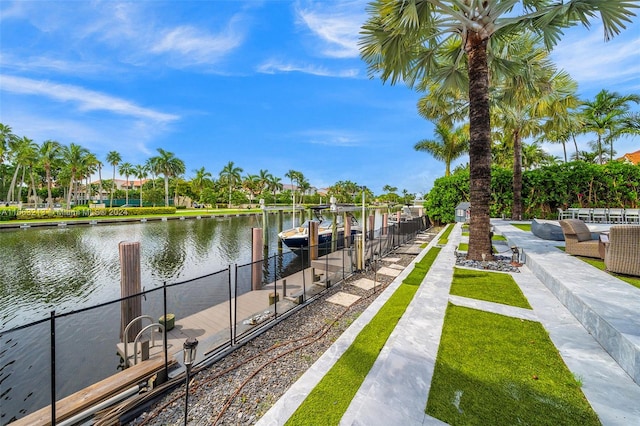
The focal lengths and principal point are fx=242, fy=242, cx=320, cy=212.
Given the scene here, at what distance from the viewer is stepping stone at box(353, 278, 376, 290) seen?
743 centimetres

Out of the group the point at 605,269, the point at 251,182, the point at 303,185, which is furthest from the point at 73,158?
the point at 605,269

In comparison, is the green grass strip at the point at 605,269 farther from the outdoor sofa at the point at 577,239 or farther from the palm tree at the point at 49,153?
the palm tree at the point at 49,153

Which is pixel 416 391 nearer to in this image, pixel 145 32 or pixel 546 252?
pixel 546 252

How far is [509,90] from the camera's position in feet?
30.0

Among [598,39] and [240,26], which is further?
[240,26]

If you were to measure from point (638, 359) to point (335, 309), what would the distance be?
4532 mm

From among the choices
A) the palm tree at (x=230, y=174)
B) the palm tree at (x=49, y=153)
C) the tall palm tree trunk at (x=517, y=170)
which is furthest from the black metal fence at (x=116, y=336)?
the palm tree at (x=230, y=174)

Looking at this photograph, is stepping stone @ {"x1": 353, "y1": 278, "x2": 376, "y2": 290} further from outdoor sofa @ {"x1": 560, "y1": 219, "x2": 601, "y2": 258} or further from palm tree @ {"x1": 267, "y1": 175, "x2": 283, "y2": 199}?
palm tree @ {"x1": 267, "y1": 175, "x2": 283, "y2": 199}

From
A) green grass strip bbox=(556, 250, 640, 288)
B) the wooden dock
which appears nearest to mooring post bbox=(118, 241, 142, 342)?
the wooden dock

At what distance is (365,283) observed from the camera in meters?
7.80

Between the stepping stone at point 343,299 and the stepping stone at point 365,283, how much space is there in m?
0.77

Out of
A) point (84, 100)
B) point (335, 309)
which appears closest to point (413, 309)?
point (335, 309)

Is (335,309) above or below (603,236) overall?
below

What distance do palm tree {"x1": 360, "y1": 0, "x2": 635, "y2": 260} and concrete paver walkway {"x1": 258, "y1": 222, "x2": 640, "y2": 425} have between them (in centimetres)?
320
